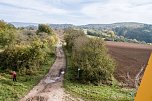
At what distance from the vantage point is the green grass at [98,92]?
23.1m

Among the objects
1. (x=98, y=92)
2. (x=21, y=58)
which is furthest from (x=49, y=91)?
(x=21, y=58)

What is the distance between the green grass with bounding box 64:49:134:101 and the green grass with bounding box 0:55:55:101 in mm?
3053

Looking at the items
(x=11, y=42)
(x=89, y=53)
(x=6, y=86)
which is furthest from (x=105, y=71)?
(x=11, y=42)

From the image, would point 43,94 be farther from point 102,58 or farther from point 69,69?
point 69,69

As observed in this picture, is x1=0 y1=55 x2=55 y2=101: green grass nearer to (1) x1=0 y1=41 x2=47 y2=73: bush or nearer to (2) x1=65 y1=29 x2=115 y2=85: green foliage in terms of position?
(1) x1=0 y1=41 x2=47 y2=73: bush

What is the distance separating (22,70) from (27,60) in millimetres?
1596

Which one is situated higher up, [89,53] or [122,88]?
[89,53]

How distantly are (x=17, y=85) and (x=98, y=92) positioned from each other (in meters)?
6.60

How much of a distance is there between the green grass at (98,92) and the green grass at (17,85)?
10.0 feet

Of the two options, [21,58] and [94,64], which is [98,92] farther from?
[21,58]

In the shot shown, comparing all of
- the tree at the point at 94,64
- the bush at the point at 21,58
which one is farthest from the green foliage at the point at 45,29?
the tree at the point at 94,64

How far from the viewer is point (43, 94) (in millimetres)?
22984

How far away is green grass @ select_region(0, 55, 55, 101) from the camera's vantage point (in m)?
21.4

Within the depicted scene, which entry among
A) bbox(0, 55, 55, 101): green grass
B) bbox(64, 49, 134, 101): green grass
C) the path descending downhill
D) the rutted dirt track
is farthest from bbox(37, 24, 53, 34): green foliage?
bbox(64, 49, 134, 101): green grass
